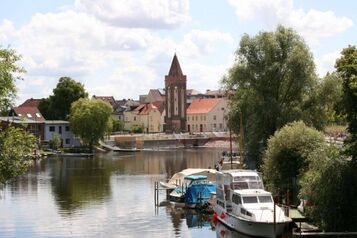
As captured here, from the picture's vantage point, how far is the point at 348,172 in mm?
35219

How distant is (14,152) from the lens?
3069 centimetres

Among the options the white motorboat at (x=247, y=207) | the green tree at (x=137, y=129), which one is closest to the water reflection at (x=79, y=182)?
the white motorboat at (x=247, y=207)

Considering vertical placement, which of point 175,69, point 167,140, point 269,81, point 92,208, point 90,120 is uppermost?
point 175,69

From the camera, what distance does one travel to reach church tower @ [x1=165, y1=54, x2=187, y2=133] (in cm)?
18312

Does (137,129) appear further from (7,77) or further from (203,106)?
(7,77)

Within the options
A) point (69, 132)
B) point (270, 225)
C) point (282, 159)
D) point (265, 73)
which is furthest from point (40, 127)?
point (270, 225)

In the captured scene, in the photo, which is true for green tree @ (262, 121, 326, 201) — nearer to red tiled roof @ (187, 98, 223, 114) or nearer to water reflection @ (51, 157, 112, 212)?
water reflection @ (51, 157, 112, 212)

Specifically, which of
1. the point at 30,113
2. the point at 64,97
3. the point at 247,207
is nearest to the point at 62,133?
the point at 30,113

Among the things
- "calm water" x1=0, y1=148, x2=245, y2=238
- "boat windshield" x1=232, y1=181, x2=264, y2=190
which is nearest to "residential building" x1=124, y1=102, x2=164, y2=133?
"calm water" x1=0, y1=148, x2=245, y2=238

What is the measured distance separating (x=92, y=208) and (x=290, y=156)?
54.5 ft

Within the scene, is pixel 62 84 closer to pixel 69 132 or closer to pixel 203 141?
pixel 69 132

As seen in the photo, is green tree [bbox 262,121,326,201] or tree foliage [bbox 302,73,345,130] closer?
green tree [bbox 262,121,326,201]

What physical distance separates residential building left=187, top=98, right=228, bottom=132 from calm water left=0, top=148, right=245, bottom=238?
10545cm

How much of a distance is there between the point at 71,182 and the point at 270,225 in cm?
4034
